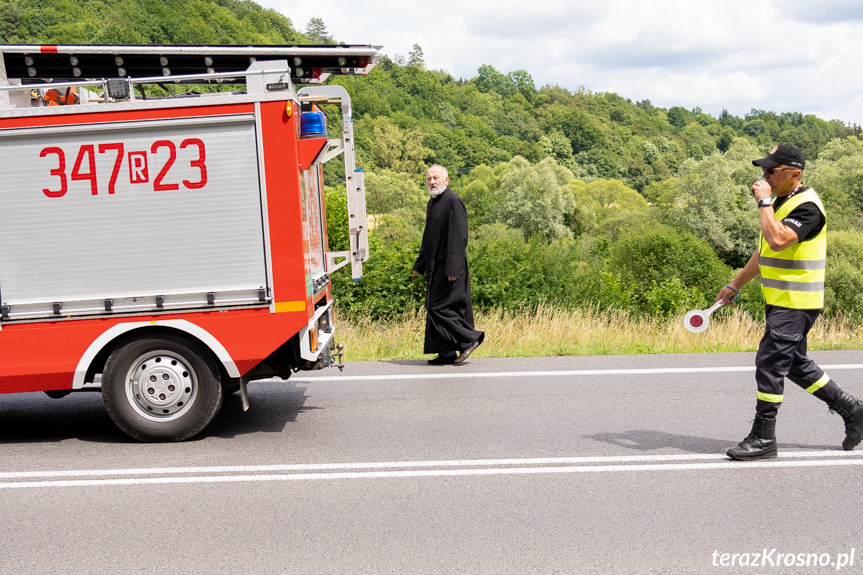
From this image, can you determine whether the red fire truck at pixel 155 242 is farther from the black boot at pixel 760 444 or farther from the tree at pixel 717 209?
the tree at pixel 717 209

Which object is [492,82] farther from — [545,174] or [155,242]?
[155,242]

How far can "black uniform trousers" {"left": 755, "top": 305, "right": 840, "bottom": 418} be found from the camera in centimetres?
501

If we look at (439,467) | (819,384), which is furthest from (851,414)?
(439,467)

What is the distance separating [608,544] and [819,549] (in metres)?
1.01

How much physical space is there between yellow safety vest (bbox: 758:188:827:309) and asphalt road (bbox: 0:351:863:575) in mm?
1062

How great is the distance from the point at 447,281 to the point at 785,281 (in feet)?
13.1

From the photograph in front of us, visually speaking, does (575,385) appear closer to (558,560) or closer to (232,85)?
(558,560)

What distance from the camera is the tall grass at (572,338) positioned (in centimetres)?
906

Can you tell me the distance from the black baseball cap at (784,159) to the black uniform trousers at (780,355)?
0.92m

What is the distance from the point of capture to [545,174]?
9150cm

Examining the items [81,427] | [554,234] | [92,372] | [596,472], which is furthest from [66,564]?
[554,234]

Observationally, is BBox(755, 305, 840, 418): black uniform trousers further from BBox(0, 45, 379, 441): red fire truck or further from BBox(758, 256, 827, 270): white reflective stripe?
BBox(0, 45, 379, 441): red fire truck

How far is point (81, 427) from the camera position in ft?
20.7

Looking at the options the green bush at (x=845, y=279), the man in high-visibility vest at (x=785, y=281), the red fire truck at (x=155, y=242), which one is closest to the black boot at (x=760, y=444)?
the man in high-visibility vest at (x=785, y=281)
